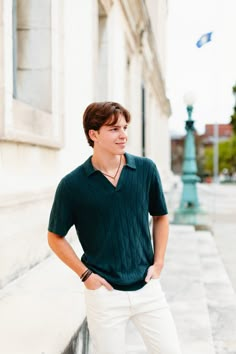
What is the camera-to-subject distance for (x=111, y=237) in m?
2.31

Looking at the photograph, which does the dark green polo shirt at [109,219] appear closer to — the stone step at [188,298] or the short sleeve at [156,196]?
the short sleeve at [156,196]

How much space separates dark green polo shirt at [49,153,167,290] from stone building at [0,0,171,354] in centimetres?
82

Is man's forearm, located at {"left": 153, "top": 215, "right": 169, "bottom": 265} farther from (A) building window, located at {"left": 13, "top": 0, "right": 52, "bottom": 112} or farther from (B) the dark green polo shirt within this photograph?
(A) building window, located at {"left": 13, "top": 0, "right": 52, "bottom": 112}

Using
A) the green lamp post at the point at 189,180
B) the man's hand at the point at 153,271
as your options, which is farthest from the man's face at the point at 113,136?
the green lamp post at the point at 189,180

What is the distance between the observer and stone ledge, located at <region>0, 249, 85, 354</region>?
115 inches

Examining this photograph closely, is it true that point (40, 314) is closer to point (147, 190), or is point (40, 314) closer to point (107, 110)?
point (147, 190)

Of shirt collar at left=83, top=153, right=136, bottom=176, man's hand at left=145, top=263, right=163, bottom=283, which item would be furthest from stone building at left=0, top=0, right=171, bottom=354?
shirt collar at left=83, top=153, right=136, bottom=176

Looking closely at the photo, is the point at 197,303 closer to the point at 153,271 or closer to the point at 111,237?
the point at 153,271

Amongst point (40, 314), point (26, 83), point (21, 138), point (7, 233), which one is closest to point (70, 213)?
point (40, 314)

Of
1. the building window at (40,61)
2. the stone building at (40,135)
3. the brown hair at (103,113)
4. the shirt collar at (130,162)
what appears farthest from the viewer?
the building window at (40,61)

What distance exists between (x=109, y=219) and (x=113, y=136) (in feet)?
1.28

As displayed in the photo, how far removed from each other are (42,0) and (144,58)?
393 inches

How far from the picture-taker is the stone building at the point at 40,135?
353cm

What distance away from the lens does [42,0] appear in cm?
570
